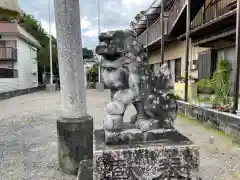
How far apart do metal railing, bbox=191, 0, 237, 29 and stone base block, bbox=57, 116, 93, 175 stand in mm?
6933

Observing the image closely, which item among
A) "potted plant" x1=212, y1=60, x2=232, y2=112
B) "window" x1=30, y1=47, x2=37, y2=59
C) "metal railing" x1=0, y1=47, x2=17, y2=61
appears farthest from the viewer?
"window" x1=30, y1=47, x2=37, y2=59

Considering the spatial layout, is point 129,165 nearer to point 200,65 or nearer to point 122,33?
point 122,33

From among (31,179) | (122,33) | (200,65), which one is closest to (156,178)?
(122,33)

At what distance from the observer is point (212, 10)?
28.7 feet

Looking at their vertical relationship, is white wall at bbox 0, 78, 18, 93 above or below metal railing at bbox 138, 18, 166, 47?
below

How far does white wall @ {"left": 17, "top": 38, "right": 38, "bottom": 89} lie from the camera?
1808 centimetres

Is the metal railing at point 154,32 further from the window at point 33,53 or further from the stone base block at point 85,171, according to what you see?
the window at point 33,53

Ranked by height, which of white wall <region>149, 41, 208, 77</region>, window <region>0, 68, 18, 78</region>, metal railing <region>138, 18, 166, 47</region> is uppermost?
metal railing <region>138, 18, 166, 47</region>

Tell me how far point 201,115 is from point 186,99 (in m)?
1.38

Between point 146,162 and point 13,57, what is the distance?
17204mm

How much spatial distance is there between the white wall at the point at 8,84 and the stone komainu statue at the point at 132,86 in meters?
13.8

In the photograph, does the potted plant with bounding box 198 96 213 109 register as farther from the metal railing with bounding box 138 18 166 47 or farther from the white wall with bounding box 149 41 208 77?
the metal railing with bounding box 138 18 166 47

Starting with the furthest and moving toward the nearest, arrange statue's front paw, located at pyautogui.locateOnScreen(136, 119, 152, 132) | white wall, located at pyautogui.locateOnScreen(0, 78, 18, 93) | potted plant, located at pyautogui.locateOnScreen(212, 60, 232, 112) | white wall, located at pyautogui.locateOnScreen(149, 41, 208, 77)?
1. white wall, located at pyautogui.locateOnScreen(0, 78, 18, 93)
2. white wall, located at pyautogui.locateOnScreen(149, 41, 208, 77)
3. potted plant, located at pyautogui.locateOnScreen(212, 60, 232, 112)
4. statue's front paw, located at pyautogui.locateOnScreen(136, 119, 152, 132)

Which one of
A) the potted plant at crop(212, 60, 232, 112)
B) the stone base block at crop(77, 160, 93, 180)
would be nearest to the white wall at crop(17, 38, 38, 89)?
the potted plant at crop(212, 60, 232, 112)
